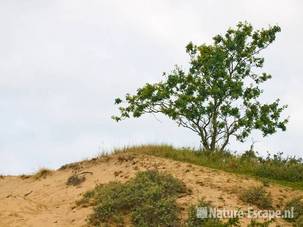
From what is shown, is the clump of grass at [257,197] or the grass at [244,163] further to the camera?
the grass at [244,163]

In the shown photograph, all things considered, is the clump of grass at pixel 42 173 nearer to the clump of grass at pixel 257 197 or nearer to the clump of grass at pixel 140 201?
the clump of grass at pixel 140 201

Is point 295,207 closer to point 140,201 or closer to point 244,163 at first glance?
point 140,201

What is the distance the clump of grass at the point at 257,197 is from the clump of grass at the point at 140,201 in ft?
5.97

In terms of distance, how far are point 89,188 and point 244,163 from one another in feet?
19.8

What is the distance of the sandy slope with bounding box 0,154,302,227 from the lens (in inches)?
706

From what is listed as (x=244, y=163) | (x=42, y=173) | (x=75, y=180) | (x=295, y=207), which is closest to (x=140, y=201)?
(x=295, y=207)

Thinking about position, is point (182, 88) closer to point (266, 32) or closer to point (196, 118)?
point (196, 118)

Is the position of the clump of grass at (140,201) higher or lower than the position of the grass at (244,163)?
lower

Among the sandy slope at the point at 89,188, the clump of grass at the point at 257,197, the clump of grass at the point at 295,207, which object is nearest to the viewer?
the clump of grass at the point at 295,207

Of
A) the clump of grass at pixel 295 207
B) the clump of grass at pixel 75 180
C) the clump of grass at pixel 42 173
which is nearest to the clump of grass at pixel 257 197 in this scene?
the clump of grass at pixel 295 207

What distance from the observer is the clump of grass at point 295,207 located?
55.4 ft

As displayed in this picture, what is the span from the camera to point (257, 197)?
17.7 m

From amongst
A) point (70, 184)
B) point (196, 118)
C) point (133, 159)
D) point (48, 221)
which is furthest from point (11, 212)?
point (196, 118)

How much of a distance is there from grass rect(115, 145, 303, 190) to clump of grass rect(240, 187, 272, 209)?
2.23 metres
